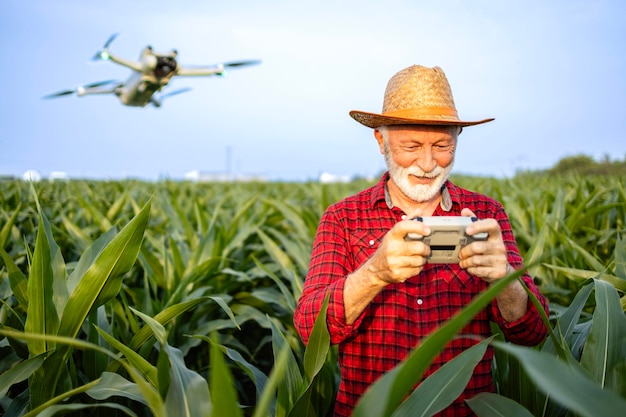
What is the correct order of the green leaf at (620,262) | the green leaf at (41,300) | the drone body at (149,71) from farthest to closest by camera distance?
1. the drone body at (149,71)
2. the green leaf at (620,262)
3. the green leaf at (41,300)

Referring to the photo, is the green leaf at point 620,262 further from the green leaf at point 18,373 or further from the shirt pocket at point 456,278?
the green leaf at point 18,373

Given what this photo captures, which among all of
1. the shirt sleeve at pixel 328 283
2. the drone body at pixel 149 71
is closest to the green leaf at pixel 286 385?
the shirt sleeve at pixel 328 283

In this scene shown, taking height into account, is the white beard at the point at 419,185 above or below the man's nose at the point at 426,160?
below

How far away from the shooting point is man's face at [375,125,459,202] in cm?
140

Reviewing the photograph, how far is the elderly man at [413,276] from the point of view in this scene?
4.47 ft

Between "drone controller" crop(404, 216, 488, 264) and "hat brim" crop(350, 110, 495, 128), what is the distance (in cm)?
38

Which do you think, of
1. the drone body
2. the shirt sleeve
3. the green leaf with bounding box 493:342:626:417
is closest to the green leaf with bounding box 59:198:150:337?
the shirt sleeve

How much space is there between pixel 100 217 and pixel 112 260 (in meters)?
1.79

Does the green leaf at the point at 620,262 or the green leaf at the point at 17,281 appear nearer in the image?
the green leaf at the point at 17,281

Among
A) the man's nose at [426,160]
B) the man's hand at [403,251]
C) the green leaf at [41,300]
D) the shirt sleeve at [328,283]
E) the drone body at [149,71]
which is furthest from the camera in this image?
the drone body at [149,71]

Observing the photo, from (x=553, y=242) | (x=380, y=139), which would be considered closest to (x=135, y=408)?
(x=380, y=139)

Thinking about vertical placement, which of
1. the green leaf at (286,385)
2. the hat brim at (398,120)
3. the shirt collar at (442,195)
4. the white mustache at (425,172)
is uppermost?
the hat brim at (398,120)

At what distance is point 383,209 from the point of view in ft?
5.12

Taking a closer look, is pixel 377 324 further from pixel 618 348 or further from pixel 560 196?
pixel 560 196
